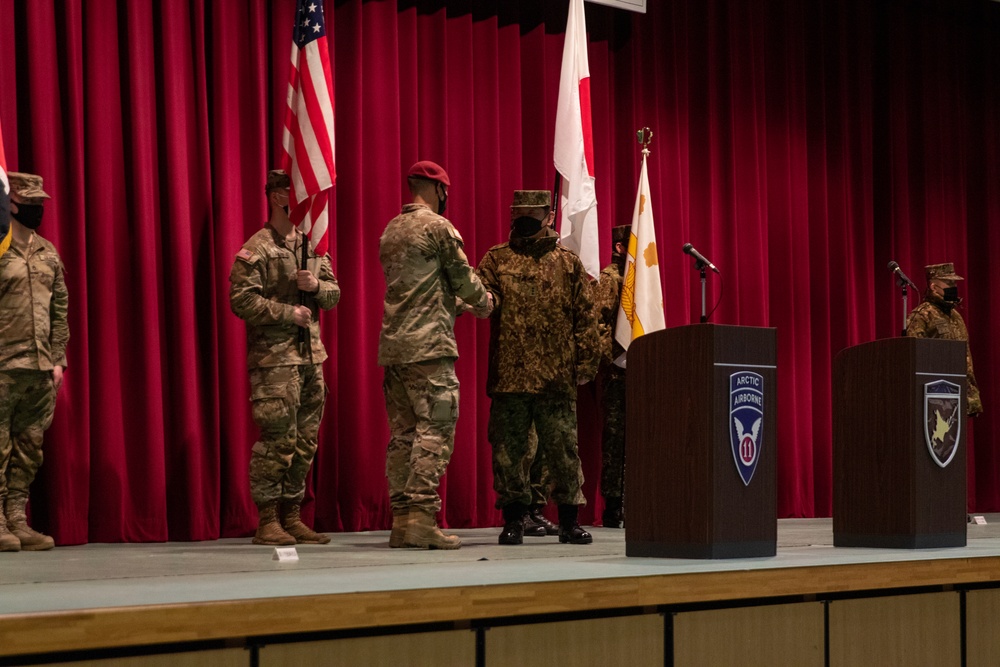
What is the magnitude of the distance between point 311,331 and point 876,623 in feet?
8.77

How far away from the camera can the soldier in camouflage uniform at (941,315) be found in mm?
7789

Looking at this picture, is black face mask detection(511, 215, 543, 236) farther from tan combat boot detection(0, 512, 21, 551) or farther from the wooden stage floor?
tan combat boot detection(0, 512, 21, 551)

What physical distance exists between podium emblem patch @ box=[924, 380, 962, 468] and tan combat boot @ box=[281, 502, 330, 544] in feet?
8.11

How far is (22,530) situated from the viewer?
4.96 m

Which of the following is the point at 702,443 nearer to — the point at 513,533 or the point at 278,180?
the point at 513,533

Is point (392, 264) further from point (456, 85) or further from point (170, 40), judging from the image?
point (456, 85)

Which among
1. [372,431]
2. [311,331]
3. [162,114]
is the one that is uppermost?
[162,114]

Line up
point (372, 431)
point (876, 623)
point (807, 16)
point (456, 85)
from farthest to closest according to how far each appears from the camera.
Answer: point (807, 16), point (456, 85), point (372, 431), point (876, 623)

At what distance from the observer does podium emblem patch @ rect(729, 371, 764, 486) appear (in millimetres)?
3713

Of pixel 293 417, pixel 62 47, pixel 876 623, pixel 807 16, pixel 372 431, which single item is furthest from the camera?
pixel 807 16

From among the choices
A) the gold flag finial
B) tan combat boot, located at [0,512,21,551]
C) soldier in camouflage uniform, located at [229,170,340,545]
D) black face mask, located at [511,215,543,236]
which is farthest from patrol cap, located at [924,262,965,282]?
tan combat boot, located at [0,512,21,551]

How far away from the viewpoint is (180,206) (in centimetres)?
582

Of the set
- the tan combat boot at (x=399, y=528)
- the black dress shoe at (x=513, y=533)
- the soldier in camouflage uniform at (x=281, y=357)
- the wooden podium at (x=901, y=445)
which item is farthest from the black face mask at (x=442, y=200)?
the wooden podium at (x=901, y=445)

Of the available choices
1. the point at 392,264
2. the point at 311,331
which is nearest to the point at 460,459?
the point at 311,331
